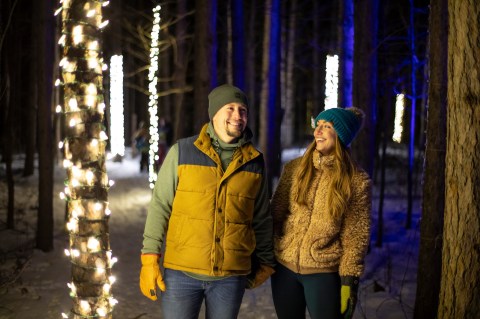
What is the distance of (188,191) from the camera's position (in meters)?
3.37

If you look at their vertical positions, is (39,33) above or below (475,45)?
above

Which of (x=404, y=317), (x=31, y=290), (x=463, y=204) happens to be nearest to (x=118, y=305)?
(x=31, y=290)

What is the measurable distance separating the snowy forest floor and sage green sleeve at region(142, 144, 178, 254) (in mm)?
3010

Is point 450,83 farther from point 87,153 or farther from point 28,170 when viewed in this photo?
point 28,170

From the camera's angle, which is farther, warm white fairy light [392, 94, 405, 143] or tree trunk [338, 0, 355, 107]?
tree trunk [338, 0, 355, 107]

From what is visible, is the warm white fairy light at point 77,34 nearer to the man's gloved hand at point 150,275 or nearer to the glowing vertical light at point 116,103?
the man's gloved hand at point 150,275

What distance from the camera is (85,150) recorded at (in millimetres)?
4312

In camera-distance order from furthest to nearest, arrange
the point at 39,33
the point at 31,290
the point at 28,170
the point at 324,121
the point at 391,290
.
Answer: the point at 28,170
the point at 39,33
the point at 391,290
the point at 31,290
the point at 324,121

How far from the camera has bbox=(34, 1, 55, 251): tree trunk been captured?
8.85 m

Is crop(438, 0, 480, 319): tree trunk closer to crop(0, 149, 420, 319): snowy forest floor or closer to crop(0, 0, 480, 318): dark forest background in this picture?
crop(0, 0, 480, 318): dark forest background

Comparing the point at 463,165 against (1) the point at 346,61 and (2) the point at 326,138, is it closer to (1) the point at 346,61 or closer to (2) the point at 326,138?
(2) the point at 326,138

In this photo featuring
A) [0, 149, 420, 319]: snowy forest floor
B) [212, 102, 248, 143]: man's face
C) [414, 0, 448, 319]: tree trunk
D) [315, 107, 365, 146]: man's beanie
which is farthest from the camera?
[0, 149, 420, 319]: snowy forest floor

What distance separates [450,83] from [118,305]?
480 centimetres

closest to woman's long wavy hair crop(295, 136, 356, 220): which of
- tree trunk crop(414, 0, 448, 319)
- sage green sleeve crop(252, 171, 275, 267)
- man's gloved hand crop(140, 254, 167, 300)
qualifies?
sage green sleeve crop(252, 171, 275, 267)
